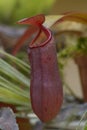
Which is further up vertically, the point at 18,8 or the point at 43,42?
the point at 43,42

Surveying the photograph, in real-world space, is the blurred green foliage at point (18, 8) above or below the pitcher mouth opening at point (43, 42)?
below

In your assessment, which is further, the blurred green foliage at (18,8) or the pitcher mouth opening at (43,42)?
the blurred green foliage at (18,8)

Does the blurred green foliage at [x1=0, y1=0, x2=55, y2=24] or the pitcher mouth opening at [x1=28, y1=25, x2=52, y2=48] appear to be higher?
the pitcher mouth opening at [x1=28, y1=25, x2=52, y2=48]

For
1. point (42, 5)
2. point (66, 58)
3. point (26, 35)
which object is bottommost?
point (42, 5)

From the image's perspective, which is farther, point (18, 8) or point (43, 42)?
point (18, 8)

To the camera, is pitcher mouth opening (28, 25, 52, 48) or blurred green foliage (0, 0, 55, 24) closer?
pitcher mouth opening (28, 25, 52, 48)

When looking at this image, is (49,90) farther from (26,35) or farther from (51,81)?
(26,35)

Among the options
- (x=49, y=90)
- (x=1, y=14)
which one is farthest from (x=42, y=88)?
(x=1, y=14)

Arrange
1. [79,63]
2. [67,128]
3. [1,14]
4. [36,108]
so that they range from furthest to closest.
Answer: [1,14]
[79,63]
[67,128]
[36,108]
